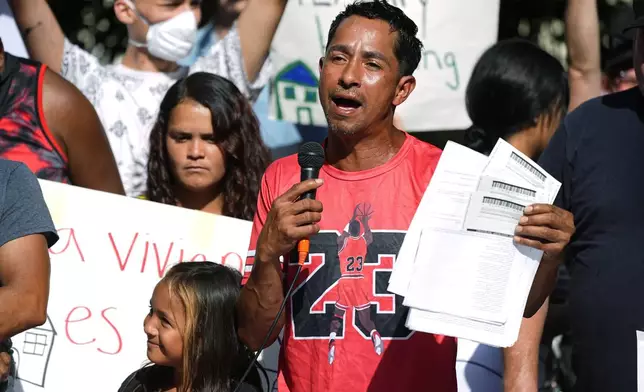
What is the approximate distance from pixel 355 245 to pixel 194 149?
5.12 feet

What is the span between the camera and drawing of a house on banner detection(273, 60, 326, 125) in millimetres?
5062

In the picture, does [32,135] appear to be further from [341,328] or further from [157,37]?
[341,328]

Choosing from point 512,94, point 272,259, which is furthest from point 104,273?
point 512,94

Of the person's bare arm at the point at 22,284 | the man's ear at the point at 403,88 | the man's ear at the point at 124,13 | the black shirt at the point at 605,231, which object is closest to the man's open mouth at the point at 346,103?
the man's ear at the point at 403,88

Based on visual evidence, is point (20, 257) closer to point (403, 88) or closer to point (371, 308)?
point (371, 308)

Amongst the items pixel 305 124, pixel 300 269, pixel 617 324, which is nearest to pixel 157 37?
pixel 305 124

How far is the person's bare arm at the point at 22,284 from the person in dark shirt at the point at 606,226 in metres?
1.62

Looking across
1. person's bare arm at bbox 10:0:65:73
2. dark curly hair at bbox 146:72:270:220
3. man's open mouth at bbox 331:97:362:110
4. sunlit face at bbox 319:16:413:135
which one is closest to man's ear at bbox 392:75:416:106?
sunlit face at bbox 319:16:413:135

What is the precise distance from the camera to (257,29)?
16.5 feet

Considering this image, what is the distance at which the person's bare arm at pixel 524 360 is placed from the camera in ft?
11.7

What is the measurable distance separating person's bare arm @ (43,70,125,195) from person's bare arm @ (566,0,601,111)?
2.08 m

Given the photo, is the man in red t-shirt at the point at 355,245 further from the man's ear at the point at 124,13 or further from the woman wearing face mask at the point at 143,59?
the man's ear at the point at 124,13

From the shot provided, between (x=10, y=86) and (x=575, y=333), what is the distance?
2385 mm

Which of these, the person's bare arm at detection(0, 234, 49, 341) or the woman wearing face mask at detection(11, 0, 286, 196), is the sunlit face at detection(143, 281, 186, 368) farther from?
the woman wearing face mask at detection(11, 0, 286, 196)
